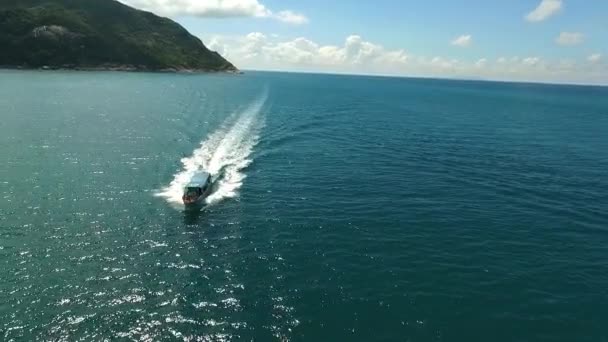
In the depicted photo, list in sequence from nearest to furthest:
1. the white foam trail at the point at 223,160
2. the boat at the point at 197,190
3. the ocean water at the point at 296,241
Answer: the ocean water at the point at 296,241 → the boat at the point at 197,190 → the white foam trail at the point at 223,160

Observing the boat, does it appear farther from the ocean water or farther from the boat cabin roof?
the ocean water

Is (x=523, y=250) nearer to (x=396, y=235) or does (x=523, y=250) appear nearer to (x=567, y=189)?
(x=396, y=235)

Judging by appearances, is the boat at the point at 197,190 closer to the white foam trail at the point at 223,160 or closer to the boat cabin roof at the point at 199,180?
the boat cabin roof at the point at 199,180

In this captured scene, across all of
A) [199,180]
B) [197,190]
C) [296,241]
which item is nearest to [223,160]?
[199,180]

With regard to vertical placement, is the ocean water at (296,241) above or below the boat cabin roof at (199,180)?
below

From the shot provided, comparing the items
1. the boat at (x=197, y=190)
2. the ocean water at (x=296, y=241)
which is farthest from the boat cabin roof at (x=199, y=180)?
the ocean water at (x=296, y=241)

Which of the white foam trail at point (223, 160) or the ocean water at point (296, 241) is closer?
the ocean water at point (296, 241)

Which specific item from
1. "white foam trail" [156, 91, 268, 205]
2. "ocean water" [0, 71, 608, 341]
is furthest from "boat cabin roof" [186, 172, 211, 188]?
"ocean water" [0, 71, 608, 341]


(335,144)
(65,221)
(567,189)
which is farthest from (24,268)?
(567,189)
